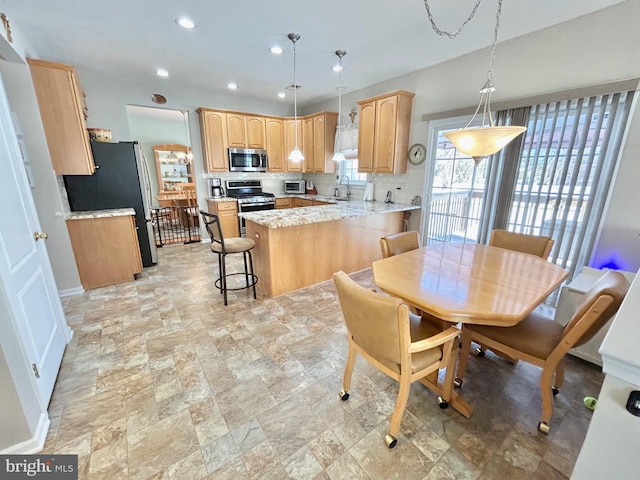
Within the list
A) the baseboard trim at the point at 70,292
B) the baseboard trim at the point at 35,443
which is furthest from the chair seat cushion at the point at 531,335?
the baseboard trim at the point at 70,292

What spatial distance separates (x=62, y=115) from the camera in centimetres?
280

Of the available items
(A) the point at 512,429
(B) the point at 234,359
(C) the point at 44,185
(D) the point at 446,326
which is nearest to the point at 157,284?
(C) the point at 44,185

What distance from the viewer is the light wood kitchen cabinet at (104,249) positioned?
3121mm

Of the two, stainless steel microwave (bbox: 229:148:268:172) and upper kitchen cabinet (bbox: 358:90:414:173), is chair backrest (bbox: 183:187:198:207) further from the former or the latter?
upper kitchen cabinet (bbox: 358:90:414:173)

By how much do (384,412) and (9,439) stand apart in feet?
6.54

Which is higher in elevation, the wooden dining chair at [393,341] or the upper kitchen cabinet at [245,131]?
the upper kitchen cabinet at [245,131]

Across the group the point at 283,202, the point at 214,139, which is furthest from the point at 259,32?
the point at 283,202

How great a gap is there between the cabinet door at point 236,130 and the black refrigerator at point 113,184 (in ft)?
5.77

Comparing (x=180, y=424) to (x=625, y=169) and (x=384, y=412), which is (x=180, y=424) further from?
(x=625, y=169)

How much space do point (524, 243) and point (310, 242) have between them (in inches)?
84.5

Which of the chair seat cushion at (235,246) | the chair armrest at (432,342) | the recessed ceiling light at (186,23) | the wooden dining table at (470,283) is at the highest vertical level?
the recessed ceiling light at (186,23)

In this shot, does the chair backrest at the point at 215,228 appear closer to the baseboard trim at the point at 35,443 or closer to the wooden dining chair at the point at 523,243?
the baseboard trim at the point at 35,443

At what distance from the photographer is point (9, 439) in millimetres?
1334

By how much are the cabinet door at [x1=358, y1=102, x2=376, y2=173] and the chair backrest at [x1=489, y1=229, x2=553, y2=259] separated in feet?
7.15
